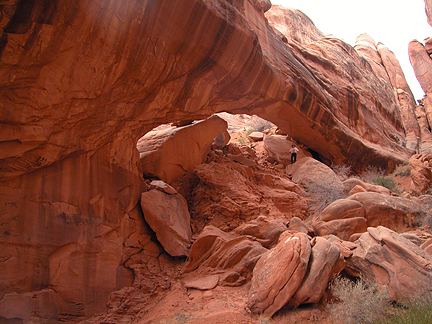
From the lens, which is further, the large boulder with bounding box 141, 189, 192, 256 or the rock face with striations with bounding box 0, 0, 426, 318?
the large boulder with bounding box 141, 189, 192, 256

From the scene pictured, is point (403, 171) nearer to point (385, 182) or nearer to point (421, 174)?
point (421, 174)

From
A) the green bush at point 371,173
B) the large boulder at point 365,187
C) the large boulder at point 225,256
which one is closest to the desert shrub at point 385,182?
the green bush at point 371,173

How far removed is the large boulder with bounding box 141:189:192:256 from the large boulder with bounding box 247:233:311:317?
1938 mm

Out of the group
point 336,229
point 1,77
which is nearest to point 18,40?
point 1,77

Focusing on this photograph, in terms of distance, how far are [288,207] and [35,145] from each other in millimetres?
6400

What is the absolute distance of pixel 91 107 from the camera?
496 cm

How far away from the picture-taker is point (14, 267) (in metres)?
4.43

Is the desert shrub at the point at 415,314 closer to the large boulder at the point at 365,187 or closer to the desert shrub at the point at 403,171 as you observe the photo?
the large boulder at the point at 365,187

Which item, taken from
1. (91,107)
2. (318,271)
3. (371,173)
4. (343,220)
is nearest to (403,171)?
(371,173)

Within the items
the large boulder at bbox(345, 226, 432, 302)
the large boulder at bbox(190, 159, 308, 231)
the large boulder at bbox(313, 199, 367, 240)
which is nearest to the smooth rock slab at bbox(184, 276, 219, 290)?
the large boulder at bbox(190, 159, 308, 231)

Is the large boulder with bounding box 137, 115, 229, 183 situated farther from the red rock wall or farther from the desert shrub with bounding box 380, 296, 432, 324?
the red rock wall

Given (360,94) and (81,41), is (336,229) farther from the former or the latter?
(360,94)

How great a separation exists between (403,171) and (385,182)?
64.7 inches

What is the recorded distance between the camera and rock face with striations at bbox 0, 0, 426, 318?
409 centimetres
